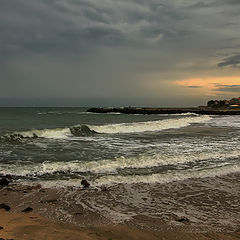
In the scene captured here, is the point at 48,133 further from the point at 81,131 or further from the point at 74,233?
the point at 74,233

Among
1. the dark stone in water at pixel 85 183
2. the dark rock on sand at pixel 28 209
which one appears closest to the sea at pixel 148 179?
the dark stone in water at pixel 85 183

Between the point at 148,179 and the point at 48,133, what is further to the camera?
the point at 48,133

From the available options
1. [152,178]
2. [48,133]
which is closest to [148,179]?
[152,178]

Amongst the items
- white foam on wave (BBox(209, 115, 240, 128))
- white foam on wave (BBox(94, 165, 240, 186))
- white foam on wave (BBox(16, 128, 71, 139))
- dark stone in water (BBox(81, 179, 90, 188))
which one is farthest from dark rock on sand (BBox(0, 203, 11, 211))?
white foam on wave (BBox(209, 115, 240, 128))

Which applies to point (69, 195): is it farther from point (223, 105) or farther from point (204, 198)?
point (223, 105)

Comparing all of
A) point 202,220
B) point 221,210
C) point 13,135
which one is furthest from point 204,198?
point 13,135

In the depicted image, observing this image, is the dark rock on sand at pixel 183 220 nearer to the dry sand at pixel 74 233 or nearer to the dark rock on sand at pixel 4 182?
the dry sand at pixel 74 233

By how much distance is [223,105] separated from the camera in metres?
88.0

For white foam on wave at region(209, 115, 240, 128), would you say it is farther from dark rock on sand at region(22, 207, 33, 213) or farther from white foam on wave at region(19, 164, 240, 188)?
dark rock on sand at region(22, 207, 33, 213)

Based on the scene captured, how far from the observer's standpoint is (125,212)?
572 centimetres

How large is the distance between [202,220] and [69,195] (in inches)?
129

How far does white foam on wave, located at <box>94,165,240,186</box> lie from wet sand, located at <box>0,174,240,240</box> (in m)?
0.46

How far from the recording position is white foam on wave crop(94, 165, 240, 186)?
26.0 feet

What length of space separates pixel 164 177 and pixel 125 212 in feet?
9.39
